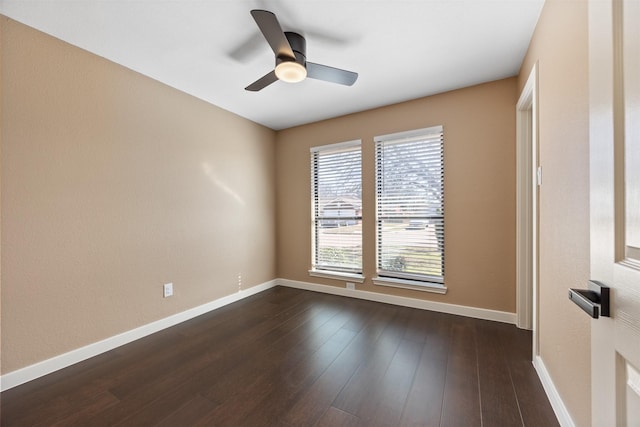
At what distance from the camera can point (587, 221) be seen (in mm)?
1147

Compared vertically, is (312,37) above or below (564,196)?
above

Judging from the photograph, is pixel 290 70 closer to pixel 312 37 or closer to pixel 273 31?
pixel 273 31

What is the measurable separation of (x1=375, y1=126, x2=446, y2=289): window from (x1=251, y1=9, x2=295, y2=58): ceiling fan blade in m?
1.89

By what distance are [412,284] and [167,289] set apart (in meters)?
2.74

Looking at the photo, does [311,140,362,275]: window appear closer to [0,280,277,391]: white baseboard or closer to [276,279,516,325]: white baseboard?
[276,279,516,325]: white baseboard

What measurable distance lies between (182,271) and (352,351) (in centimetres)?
199

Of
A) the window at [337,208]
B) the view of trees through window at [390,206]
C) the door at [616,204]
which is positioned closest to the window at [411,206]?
the view of trees through window at [390,206]

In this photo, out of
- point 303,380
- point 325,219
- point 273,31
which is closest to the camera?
point 273,31

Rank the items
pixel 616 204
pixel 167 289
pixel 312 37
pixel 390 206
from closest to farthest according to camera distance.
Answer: pixel 616 204, pixel 312 37, pixel 167 289, pixel 390 206

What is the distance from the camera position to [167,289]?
8.86 feet

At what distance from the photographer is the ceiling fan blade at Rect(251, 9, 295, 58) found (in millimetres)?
1498

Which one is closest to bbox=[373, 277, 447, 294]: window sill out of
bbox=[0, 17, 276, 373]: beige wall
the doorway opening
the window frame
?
the window frame

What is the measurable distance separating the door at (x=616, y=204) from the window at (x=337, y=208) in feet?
9.51

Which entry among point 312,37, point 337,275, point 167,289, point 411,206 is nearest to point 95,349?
point 167,289
